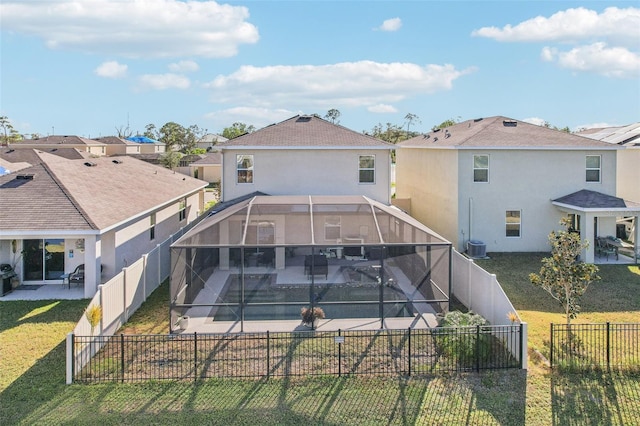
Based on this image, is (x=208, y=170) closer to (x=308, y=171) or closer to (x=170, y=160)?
(x=170, y=160)

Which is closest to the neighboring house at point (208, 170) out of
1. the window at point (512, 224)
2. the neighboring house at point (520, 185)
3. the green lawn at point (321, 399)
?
the neighboring house at point (520, 185)

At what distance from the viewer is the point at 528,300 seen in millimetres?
16062

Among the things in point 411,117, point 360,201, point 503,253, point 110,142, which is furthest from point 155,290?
point 411,117

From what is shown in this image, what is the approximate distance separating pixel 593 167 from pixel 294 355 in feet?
61.7

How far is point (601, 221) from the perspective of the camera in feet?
76.9

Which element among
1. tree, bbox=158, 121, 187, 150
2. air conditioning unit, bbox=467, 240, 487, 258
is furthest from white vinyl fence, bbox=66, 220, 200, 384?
tree, bbox=158, 121, 187, 150

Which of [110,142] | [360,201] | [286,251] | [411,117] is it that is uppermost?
[411,117]

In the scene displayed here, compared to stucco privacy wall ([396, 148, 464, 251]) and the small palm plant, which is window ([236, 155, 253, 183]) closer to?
stucco privacy wall ([396, 148, 464, 251])

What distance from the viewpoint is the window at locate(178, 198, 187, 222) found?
26.8m

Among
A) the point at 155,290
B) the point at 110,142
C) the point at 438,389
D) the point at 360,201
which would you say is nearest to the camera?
the point at 438,389

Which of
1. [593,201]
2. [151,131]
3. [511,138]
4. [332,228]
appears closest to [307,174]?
[332,228]

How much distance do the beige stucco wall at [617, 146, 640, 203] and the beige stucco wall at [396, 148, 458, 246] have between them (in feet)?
36.4

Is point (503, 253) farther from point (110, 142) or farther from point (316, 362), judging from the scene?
point (110, 142)

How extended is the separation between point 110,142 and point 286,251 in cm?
7211
